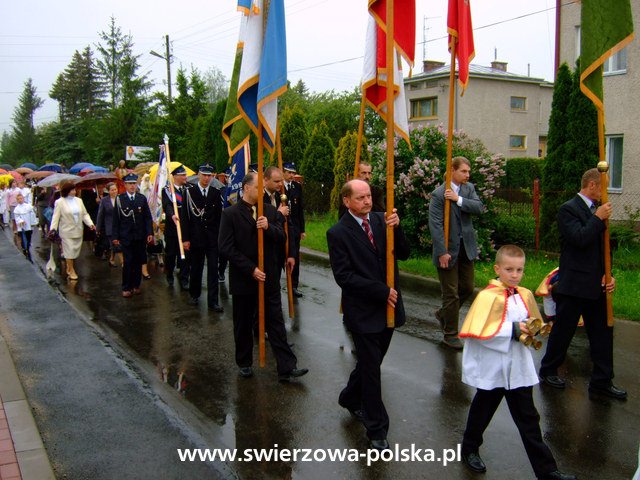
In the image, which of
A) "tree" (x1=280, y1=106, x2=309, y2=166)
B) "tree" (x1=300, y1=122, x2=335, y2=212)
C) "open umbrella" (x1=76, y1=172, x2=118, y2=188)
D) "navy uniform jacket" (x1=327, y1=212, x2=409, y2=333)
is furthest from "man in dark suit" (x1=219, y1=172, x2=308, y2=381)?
"tree" (x1=280, y1=106, x2=309, y2=166)

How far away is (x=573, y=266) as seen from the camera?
5406 mm

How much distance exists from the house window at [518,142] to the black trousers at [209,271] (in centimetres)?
3617

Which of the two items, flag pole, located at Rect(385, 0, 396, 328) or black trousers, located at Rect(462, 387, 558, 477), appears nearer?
black trousers, located at Rect(462, 387, 558, 477)

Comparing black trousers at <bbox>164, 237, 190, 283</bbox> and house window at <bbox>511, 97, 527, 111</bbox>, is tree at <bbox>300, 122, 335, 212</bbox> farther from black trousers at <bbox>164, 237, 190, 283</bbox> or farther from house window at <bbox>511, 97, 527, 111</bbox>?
house window at <bbox>511, 97, 527, 111</bbox>

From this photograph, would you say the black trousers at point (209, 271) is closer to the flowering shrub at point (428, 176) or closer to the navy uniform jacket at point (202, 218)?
the navy uniform jacket at point (202, 218)

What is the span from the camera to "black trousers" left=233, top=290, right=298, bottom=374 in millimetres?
5883

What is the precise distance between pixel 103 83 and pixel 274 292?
71123 mm

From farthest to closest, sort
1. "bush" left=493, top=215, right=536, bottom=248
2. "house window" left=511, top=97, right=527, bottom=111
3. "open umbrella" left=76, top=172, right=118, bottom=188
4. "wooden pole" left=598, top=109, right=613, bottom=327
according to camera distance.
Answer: "house window" left=511, top=97, right=527, bottom=111 → "open umbrella" left=76, top=172, right=118, bottom=188 → "bush" left=493, top=215, right=536, bottom=248 → "wooden pole" left=598, top=109, right=613, bottom=327

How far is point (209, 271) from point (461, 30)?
15.9 feet

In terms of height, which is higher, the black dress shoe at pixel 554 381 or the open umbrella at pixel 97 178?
the open umbrella at pixel 97 178

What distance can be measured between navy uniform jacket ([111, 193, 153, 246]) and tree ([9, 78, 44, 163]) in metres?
76.2

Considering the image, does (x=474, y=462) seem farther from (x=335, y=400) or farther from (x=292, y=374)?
(x=292, y=374)

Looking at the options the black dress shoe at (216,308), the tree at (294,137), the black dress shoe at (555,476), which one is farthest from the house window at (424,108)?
the black dress shoe at (555,476)

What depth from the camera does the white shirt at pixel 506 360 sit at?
153 inches
